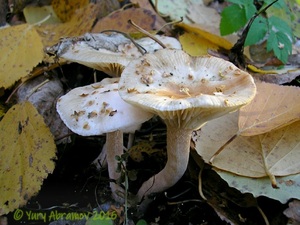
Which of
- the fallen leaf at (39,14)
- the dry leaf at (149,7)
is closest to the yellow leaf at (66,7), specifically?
the fallen leaf at (39,14)

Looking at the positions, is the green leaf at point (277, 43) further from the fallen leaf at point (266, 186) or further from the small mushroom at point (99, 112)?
the small mushroom at point (99, 112)

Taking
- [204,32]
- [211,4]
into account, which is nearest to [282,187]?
[204,32]

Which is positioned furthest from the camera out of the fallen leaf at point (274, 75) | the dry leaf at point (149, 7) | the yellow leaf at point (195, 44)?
the dry leaf at point (149, 7)

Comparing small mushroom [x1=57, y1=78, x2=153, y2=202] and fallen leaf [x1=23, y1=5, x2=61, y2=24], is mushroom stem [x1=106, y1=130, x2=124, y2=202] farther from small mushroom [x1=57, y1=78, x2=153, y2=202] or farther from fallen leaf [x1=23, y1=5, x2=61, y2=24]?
fallen leaf [x1=23, y1=5, x2=61, y2=24]

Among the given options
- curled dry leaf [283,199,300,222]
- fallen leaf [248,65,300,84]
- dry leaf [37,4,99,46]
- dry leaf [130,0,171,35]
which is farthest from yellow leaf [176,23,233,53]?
curled dry leaf [283,199,300,222]

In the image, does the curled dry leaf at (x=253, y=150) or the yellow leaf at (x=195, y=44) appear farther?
the yellow leaf at (x=195, y=44)
